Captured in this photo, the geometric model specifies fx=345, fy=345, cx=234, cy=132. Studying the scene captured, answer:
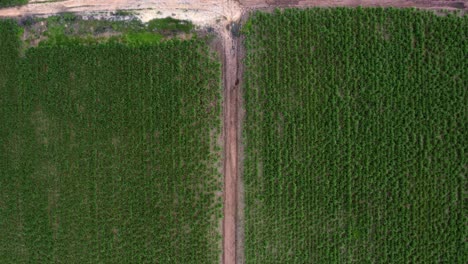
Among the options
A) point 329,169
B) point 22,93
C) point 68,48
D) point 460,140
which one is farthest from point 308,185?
point 22,93

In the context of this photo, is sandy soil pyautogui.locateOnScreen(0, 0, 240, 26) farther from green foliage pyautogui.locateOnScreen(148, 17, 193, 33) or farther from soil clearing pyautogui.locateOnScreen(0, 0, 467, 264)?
green foliage pyautogui.locateOnScreen(148, 17, 193, 33)

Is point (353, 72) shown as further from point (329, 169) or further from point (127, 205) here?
point (127, 205)

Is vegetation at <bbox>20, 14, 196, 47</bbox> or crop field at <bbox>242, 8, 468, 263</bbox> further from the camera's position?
vegetation at <bbox>20, 14, 196, 47</bbox>

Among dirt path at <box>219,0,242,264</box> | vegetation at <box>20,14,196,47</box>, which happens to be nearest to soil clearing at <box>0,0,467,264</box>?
dirt path at <box>219,0,242,264</box>

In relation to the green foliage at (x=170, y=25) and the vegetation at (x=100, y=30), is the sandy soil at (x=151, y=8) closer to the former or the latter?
the green foliage at (x=170, y=25)

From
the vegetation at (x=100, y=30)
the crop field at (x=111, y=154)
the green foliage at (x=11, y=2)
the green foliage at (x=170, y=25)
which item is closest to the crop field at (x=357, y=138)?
the crop field at (x=111, y=154)
